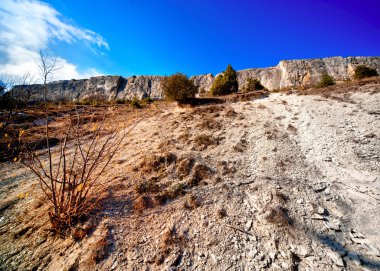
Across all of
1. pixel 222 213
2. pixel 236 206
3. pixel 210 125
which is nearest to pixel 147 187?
pixel 222 213

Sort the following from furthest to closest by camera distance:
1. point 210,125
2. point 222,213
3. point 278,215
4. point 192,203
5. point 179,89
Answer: point 179,89 < point 210,125 < point 192,203 < point 222,213 < point 278,215

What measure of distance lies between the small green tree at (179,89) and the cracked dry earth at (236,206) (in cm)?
703

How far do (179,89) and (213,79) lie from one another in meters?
27.0

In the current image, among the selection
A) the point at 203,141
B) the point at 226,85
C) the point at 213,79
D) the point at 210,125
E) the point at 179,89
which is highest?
the point at 213,79

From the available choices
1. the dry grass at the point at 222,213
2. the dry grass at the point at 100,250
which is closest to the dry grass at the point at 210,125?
the dry grass at the point at 222,213

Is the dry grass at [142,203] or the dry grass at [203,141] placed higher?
the dry grass at [203,141]

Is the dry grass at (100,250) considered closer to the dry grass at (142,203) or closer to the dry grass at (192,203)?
the dry grass at (142,203)

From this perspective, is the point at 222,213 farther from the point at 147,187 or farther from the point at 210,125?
the point at 210,125

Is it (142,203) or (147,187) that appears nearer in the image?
(142,203)

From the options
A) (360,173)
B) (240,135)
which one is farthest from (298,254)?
(240,135)

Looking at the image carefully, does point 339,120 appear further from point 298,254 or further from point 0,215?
point 0,215

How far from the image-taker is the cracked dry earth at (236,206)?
151 inches

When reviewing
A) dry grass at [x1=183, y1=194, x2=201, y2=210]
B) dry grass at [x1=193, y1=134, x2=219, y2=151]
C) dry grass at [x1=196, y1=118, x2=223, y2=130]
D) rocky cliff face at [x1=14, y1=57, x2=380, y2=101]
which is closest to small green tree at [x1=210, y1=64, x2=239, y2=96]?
dry grass at [x1=196, y1=118, x2=223, y2=130]

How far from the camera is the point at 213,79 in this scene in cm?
4025
